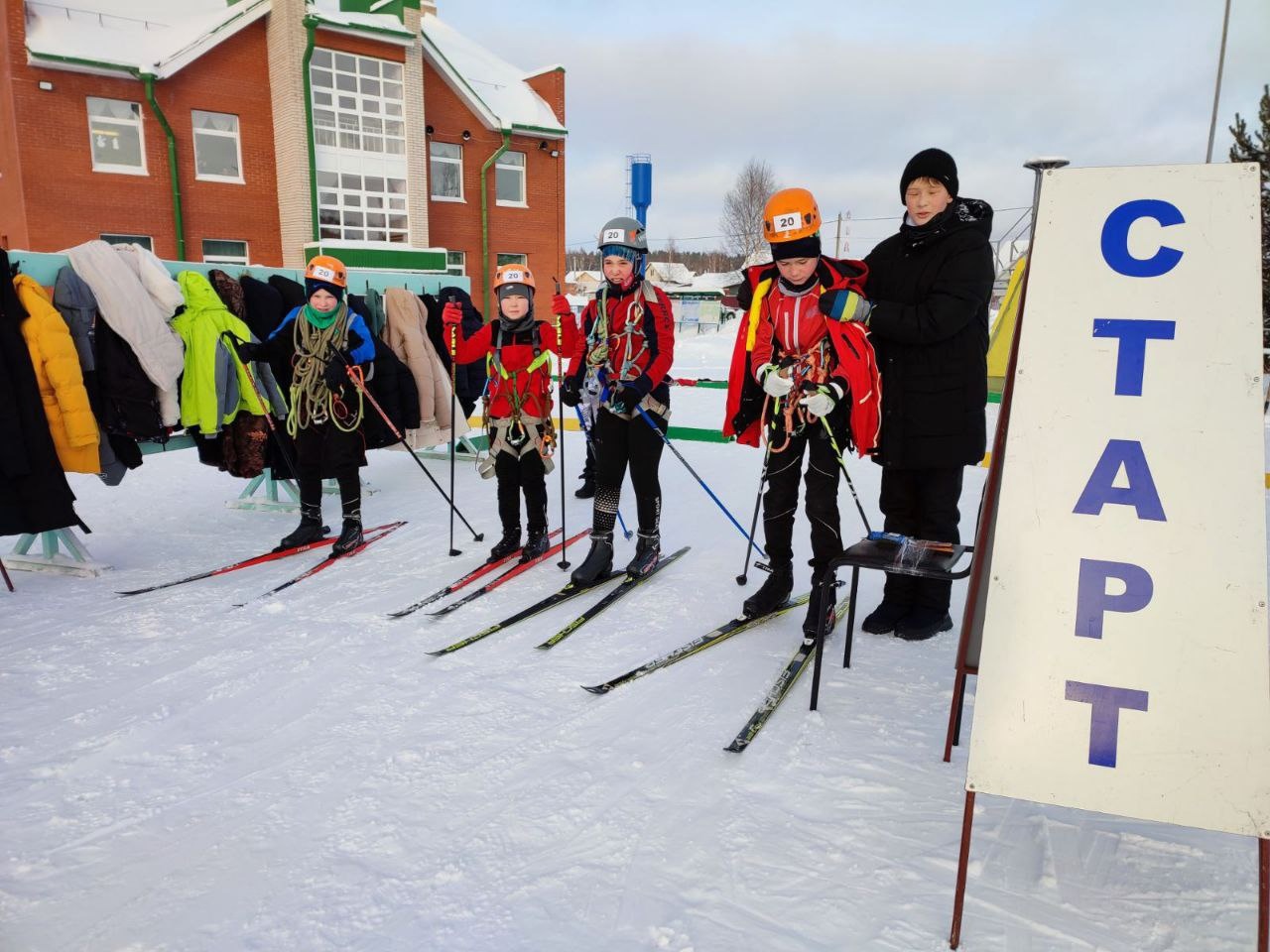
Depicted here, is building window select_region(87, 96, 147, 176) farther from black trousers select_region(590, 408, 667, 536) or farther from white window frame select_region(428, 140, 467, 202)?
black trousers select_region(590, 408, 667, 536)

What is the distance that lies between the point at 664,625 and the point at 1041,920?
2.34m

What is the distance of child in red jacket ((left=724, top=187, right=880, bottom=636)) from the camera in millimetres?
3641

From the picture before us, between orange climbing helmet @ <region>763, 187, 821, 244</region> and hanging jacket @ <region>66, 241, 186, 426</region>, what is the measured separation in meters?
3.82

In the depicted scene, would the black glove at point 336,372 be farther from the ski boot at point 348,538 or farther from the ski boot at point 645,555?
the ski boot at point 645,555

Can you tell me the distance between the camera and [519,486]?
5328 mm

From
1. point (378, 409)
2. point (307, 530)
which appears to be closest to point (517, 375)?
point (378, 409)

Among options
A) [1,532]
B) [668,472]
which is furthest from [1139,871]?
[668,472]

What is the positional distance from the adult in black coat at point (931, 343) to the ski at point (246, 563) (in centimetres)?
384

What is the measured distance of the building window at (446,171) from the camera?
21812mm

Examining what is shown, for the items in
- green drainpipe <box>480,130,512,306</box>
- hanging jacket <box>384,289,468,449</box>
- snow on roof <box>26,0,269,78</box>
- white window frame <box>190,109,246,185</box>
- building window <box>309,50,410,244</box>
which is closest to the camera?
hanging jacket <box>384,289,468,449</box>

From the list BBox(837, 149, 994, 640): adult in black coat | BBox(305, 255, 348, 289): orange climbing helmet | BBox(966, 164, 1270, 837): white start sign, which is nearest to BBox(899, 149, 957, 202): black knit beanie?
BBox(837, 149, 994, 640): adult in black coat

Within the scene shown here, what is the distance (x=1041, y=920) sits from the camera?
6.77 feet

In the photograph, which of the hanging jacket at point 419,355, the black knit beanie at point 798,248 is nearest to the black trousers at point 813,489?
the black knit beanie at point 798,248

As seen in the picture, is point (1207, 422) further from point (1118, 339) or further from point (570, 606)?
point (570, 606)
